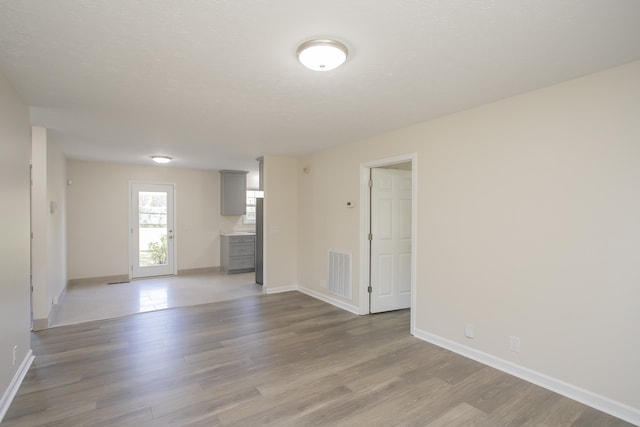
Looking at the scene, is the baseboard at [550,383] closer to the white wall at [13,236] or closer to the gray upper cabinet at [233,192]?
the white wall at [13,236]

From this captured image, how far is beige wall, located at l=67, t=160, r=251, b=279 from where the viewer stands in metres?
6.55

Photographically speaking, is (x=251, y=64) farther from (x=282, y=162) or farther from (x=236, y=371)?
(x=282, y=162)

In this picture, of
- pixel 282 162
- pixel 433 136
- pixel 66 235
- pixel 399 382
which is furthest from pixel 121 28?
pixel 66 235

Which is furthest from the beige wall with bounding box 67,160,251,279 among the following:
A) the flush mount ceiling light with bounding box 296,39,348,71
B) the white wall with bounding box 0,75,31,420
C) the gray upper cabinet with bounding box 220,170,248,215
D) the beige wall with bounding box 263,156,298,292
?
the flush mount ceiling light with bounding box 296,39,348,71

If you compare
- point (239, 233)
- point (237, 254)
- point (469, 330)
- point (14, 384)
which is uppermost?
point (239, 233)

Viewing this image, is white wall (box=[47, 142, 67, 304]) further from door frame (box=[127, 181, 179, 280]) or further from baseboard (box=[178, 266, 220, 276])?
baseboard (box=[178, 266, 220, 276])

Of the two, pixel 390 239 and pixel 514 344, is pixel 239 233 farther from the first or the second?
pixel 514 344

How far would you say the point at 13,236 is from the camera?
8.63ft

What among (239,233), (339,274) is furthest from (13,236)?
(239,233)

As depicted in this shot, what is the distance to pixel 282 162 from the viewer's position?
237 inches

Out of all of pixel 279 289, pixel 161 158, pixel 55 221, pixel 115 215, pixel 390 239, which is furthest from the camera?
pixel 115 215

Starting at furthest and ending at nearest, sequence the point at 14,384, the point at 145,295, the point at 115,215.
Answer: the point at 115,215 < the point at 145,295 < the point at 14,384

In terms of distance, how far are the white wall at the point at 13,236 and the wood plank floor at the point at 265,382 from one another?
0.32 metres

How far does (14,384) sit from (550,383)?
14.2 feet
